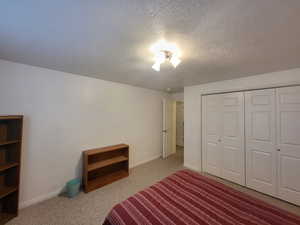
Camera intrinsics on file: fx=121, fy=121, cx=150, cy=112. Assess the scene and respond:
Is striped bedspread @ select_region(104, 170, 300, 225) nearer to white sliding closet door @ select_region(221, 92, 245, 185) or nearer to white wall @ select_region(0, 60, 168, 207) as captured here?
white sliding closet door @ select_region(221, 92, 245, 185)

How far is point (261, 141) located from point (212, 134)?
0.91 metres

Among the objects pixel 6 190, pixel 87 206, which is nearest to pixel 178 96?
pixel 87 206

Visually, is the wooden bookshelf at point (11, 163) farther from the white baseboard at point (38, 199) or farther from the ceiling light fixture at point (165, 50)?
the ceiling light fixture at point (165, 50)

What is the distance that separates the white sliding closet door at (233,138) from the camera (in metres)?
2.58

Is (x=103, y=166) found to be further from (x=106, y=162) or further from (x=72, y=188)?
(x=72, y=188)

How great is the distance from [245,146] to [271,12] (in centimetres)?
243

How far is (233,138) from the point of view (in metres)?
2.69

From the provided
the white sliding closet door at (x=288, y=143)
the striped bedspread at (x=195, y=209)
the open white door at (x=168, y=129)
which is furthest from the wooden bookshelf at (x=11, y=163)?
the white sliding closet door at (x=288, y=143)

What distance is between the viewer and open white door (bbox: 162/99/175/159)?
4.01 meters

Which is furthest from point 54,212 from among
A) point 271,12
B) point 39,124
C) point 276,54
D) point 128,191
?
point 276,54

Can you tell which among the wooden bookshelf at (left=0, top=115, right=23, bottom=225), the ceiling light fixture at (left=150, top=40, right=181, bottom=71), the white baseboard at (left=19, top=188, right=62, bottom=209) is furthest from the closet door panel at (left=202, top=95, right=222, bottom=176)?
the wooden bookshelf at (left=0, top=115, right=23, bottom=225)

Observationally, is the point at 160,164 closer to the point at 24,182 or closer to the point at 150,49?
the point at 24,182

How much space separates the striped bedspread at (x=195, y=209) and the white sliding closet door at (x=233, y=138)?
1.43 m

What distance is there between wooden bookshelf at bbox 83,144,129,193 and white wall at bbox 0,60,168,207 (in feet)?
0.71
